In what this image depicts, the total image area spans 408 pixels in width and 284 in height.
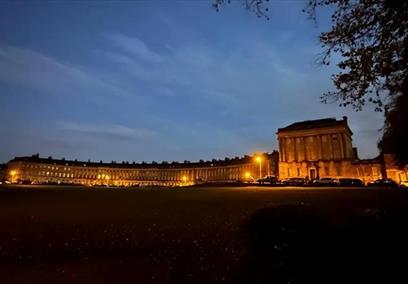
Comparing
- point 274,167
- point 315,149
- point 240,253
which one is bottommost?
point 240,253

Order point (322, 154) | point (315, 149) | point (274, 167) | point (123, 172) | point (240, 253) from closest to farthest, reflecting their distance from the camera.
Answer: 1. point (240, 253)
2. point (322, 154)
3. point (315, 149)
4. point (274, 167)
5. point (123, 172)

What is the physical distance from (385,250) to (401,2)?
20.9 ft

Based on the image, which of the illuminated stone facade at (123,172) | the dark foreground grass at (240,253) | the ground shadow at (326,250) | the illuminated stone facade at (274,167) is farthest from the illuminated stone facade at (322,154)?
the ground shadow at (326,250)

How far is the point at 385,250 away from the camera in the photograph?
537 cm

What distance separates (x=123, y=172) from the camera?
178 m

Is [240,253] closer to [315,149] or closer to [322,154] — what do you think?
[322,154]

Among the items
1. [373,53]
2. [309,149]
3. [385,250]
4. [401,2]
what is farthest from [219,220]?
[309,149]

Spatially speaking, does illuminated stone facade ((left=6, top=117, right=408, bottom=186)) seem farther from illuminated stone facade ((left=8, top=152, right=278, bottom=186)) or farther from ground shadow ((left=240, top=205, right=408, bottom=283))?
ground shadow ((left=240, top=205, right=408, bottom=283))

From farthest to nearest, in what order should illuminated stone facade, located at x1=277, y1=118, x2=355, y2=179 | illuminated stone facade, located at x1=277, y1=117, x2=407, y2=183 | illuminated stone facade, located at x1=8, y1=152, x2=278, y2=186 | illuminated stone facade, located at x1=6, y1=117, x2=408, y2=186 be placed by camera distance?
illuminated stone facade, located at x1=8, y1=152, x2=278, y2=186, illuminated stone facade, located at x1=277, y1=118, x2=355, y2=179, illuminated stone facade, located at x1=6, y1=117, x2=408, y2=186, illuminated stone facade, located at x1=277, y1=117, x2=407, y2=183

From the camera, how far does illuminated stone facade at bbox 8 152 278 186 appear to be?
137 meters

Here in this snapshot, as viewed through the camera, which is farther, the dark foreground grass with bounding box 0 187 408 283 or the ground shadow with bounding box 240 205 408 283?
the dark foreground grass with bounding box 0 187 408 283

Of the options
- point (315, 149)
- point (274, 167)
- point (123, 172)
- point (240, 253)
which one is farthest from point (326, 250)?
point (123, 172)

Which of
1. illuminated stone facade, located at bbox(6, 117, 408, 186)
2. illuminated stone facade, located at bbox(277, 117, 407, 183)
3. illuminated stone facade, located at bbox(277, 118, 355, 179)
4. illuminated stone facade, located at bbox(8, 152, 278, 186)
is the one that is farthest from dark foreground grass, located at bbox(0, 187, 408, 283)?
illuminated stone facade, located at bbox(8, 152, 278, 186)

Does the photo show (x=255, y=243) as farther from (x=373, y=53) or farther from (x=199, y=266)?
(x=373, y=53)
